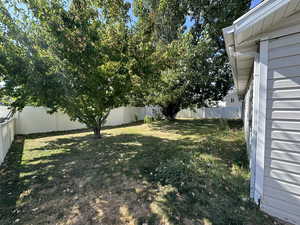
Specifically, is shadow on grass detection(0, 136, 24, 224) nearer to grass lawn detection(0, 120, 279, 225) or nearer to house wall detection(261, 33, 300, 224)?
grass lawn detection(0, 120, 279, 225)

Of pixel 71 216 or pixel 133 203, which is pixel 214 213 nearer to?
pixel 133 203

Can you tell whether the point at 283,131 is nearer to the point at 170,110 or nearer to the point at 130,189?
the point at 130,189

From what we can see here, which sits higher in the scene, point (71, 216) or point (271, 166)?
point (271, 166)

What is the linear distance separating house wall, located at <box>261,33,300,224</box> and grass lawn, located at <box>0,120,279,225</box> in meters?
0.35

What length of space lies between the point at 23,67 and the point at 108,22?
291 cm

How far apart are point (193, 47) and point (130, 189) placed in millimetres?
7745

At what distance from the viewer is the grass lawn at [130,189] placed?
2236 millimetres

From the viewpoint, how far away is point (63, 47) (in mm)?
4336

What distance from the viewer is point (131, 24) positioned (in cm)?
521

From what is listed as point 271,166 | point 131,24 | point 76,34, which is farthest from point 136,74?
point 271,166

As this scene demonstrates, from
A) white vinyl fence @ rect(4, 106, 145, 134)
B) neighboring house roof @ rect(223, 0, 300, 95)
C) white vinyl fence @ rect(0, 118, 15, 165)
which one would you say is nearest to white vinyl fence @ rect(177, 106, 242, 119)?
white vinyl fence @ rect(4, 106, 145, 134)

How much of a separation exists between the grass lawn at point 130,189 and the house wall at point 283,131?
353 millimetres

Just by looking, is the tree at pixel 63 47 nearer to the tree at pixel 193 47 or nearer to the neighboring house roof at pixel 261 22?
the tree at pixel 193 47

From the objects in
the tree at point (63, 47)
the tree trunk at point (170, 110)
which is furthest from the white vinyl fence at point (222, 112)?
the tree at point (63, 47)
